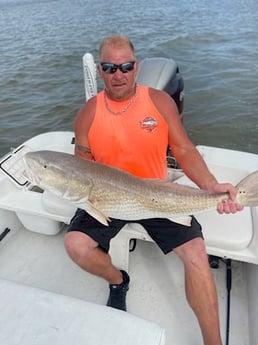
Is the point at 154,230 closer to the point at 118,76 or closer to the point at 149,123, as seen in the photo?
the point at 149,123

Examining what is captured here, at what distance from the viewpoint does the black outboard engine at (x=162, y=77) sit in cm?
405

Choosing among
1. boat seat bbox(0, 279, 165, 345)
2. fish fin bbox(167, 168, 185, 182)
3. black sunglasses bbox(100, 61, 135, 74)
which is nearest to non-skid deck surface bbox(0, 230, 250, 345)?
fish fin bbox(167, 168, 185, 182)

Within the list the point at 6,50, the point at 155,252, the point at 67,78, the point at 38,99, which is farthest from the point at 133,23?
the point at 155,252

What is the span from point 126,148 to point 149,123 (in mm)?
244

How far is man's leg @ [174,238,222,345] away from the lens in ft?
7.42

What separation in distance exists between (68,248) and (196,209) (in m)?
0.91

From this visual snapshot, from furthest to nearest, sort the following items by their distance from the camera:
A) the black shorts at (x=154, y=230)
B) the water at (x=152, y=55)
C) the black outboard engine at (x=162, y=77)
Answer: the water at (x=152, y=55) → the black outboard engine at (x=162, y=77) → the black shorts at (x=154, y=230)

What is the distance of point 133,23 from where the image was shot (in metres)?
15.7

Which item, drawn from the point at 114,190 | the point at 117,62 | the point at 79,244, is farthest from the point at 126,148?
the point at 79,244

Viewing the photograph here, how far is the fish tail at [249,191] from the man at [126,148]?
0.20 metres

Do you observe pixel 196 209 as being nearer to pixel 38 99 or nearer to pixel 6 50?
pixel 38 99

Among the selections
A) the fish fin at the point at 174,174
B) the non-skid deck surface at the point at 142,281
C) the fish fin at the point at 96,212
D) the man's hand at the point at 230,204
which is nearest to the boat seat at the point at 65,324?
the fish fin at the point at 96,212

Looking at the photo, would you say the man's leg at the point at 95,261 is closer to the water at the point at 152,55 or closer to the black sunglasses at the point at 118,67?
the black sunglasses at the point at 118,67

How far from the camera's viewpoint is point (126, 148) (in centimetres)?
269
